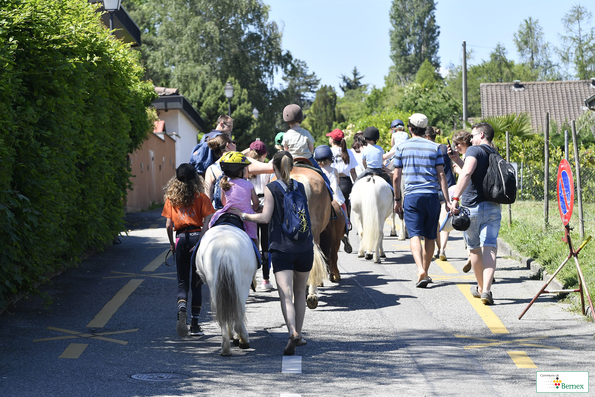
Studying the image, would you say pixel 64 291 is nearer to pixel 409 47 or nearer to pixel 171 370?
pixel 171 370

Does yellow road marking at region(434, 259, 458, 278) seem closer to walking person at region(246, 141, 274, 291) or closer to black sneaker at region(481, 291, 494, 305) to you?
black sneaker at region(481, 291, 494, 305)

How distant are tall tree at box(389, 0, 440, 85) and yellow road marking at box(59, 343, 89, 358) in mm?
94641

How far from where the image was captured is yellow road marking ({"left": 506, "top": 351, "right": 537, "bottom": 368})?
564 centimetres

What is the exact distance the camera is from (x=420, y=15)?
97.1 m

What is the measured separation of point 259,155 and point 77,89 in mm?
2454

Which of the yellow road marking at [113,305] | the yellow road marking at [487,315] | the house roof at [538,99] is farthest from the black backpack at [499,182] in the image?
the house roof at [538,99]

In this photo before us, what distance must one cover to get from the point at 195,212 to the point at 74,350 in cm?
170

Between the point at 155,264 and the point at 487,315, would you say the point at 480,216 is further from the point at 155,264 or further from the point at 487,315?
the point at 155,264

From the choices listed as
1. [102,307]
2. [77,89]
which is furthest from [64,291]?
[77,89]

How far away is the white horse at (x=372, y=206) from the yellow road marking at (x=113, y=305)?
3479mm

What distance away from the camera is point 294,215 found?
20.4 feet

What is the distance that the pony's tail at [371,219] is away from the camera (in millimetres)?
10523

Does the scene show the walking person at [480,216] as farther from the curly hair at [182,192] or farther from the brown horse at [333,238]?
the curly hair at [182,192]

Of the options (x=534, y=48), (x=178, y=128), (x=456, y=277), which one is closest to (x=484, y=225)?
(x=456, y=277)
